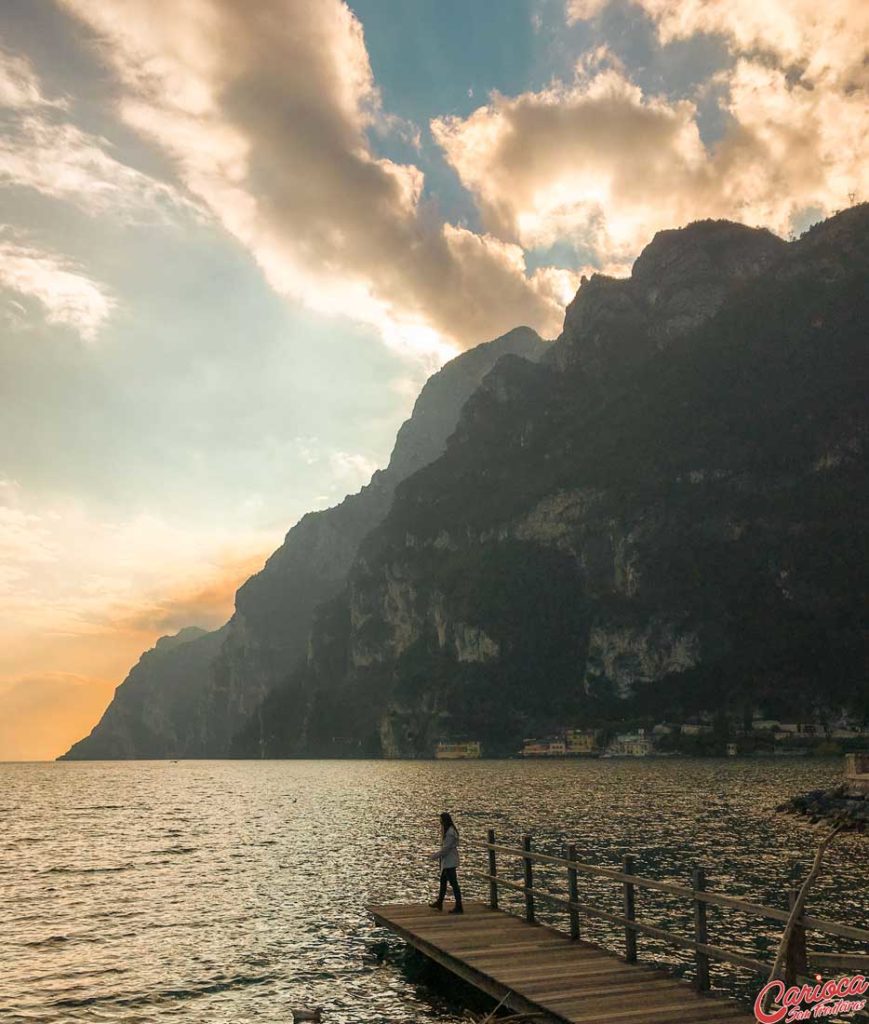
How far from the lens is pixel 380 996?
2239cm

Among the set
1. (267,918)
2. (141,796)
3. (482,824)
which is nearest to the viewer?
(267,918)

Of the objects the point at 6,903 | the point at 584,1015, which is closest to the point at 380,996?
the point at 584,1015

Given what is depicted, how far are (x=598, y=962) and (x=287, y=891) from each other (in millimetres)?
23044

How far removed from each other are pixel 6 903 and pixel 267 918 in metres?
13.8

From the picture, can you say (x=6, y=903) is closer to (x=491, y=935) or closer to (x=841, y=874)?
(x=491, y=935)

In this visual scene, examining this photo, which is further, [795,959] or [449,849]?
[449,849]

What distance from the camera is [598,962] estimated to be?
19.8 metres

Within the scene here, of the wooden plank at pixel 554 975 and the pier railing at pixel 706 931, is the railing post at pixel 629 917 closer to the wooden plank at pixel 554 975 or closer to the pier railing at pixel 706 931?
the pier railing at pixel 706 931

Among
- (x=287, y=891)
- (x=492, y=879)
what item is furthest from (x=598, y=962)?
(x=287, y=891)

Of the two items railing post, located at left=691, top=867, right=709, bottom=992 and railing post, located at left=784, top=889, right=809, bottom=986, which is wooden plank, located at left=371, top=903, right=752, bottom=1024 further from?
railing post, located at left=784, top=889, right=809, bottom=986

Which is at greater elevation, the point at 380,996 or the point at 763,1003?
the point at 763,1003

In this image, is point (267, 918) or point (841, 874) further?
point (841, 874)

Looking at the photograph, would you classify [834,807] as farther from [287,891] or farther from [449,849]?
[449,849]

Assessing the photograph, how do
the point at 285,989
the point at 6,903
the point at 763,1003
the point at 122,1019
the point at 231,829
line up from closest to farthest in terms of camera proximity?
the point at 763,1003
the point at 122,1019
the point at 285,989
the point at 6,903
the point at 231,829
